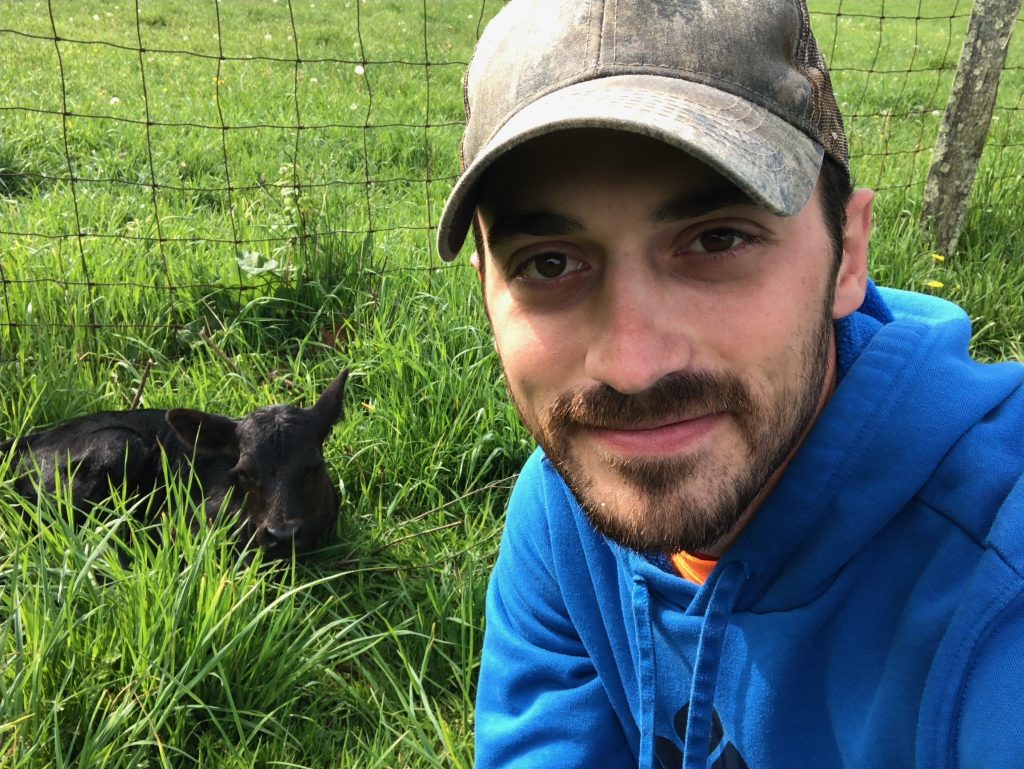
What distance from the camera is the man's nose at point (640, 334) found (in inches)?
55.6

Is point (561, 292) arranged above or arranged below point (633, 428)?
above

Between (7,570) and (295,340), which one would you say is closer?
(7,570)

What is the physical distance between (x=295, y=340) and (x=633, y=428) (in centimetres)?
311

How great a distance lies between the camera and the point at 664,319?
1432 mm

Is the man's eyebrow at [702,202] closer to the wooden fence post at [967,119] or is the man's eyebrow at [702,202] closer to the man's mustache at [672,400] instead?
the man's mustache at [672,400]

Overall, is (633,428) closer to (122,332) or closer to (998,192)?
(122,332)

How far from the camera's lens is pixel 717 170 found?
1306mm

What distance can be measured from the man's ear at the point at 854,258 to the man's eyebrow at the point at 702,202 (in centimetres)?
33

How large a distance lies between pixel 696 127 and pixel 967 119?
4.17 metres

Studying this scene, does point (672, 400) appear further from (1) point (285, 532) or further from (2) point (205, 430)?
(2) point (205, 430)

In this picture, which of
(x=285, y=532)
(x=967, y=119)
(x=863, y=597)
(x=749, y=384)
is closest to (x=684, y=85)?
(x=749, y=384)

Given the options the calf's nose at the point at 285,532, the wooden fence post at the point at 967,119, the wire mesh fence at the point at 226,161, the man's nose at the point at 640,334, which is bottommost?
the calf's nose at the point at 285,532

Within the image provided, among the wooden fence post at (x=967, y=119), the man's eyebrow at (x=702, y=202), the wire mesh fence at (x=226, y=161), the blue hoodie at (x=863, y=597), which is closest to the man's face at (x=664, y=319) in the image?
the man's eyebrow at (x=702, y=202)

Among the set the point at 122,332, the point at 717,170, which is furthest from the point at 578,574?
the point at 122,332
